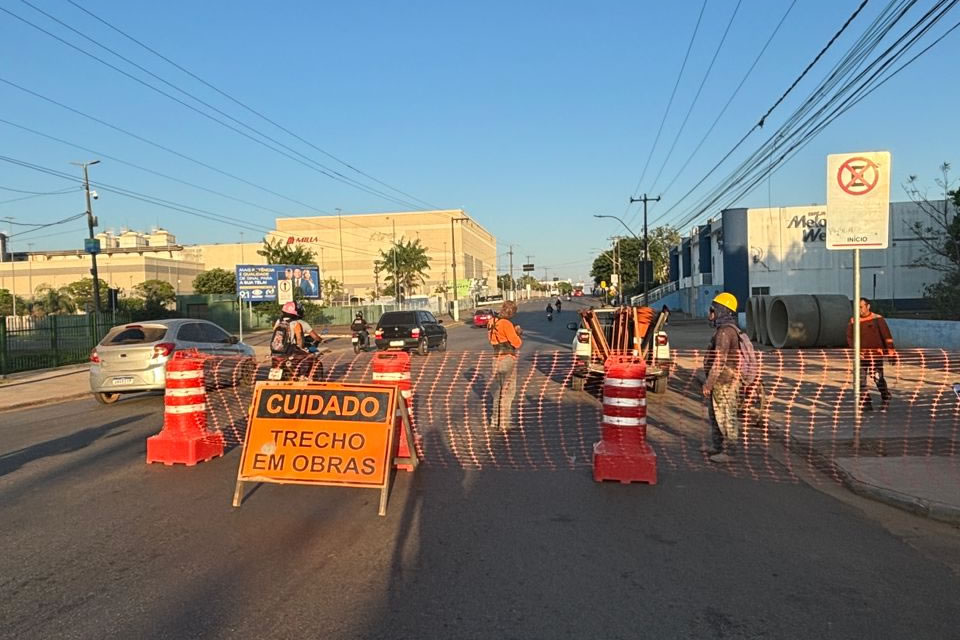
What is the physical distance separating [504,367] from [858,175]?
481cm

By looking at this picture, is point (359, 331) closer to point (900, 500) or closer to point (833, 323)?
point (833, 323)

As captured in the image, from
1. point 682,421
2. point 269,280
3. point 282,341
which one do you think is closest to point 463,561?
point 682,421

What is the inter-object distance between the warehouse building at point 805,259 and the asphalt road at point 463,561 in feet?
131

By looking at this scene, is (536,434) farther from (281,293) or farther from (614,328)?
(281,293)

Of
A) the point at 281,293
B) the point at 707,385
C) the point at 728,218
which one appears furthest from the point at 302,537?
the point at 728,218

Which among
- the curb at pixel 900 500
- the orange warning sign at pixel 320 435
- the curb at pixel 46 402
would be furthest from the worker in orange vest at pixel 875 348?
the curb at pixel 46 402

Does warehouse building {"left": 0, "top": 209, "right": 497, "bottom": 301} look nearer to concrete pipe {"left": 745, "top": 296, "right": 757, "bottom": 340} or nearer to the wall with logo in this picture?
the wall with logo

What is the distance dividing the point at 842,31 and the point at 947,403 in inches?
235

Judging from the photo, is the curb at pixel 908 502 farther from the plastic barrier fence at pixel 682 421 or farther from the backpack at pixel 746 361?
the backpack at pixel 746 361

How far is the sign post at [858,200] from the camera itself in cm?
822

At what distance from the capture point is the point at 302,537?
536cm

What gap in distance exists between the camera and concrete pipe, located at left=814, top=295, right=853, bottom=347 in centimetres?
2220

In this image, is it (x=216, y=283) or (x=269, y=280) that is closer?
(x=269, y=280)

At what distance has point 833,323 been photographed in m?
22.2
